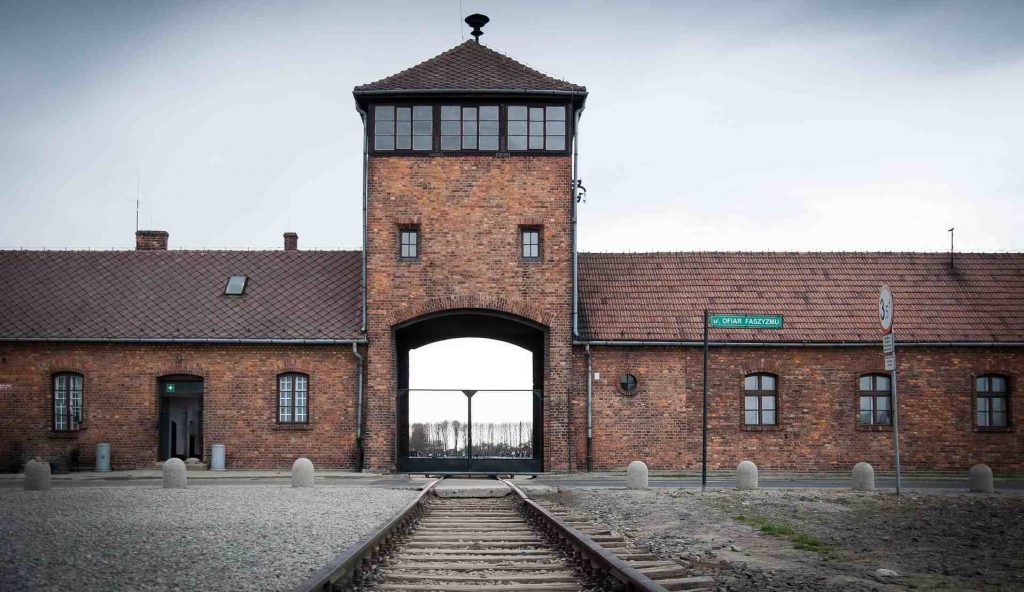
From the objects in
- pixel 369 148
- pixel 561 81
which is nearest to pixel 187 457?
pixel 369 148

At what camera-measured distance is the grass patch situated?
11.7 m

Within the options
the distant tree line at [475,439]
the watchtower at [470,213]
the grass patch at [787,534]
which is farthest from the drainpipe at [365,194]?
the grass patch at [787,534]

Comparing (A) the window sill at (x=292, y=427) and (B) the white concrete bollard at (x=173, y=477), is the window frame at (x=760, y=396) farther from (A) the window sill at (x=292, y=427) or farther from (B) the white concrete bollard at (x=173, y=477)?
(B) the white concrete bollard at (x=173, y=477)

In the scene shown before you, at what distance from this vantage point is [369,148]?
86.6 ft

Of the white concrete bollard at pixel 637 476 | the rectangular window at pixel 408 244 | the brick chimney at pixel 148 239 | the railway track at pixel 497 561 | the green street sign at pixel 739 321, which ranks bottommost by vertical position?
the white concrete bollard at pixel 637 476

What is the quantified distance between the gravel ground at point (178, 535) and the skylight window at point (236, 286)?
10008 millimetres

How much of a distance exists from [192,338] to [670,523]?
16292 millimetres

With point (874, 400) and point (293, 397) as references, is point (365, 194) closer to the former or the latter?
point (293, 397)

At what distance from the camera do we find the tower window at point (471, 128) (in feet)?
86.6

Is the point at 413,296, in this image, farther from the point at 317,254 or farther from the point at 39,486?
the point at 39,486

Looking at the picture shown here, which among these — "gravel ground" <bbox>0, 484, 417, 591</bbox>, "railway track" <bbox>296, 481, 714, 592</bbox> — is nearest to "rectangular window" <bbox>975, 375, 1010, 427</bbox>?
"gravel ground" <bbox>0, 484, 417, 591</bbox>

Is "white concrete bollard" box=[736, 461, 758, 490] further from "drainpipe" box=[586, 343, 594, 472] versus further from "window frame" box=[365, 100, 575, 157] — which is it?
"window frame" box=[365, 100, 575, 157]

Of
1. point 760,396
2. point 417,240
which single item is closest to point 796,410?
point 760,396

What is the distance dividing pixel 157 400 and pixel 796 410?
16722 mm
